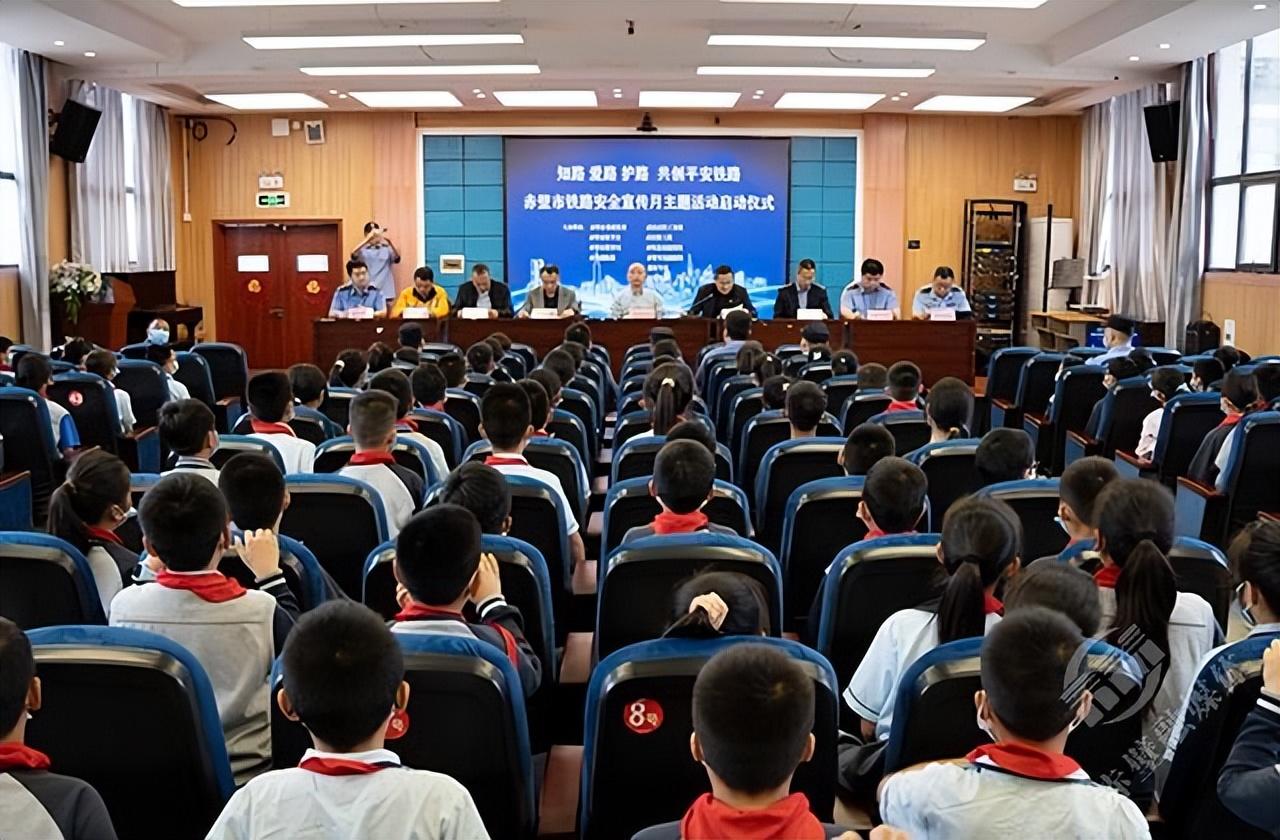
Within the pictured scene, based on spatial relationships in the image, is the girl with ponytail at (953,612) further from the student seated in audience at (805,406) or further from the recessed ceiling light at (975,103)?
the recessed ceiling light at (975,103)

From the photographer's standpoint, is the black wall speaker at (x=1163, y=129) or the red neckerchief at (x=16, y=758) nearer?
the red neckerchief at (x=16, y=758)

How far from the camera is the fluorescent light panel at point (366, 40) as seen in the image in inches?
390

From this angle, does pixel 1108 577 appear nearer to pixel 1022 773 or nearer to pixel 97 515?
pixel 1022 773

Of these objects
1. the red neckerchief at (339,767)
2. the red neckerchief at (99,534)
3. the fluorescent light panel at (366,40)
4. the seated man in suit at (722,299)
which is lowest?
the red neckerchief at (339,767)

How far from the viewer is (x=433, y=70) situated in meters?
11.4

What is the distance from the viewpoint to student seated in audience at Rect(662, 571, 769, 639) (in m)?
2.05

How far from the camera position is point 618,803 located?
2104mm

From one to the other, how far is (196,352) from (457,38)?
3248 millimetres

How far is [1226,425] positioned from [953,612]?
336cm

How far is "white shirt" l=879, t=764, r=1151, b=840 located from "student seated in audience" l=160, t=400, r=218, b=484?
2.93 m

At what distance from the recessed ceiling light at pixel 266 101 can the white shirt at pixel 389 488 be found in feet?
31.8

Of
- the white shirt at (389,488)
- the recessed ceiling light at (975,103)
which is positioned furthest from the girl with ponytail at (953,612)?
the recessed ceiling light at (975,103)

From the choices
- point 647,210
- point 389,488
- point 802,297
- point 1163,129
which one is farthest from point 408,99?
point 389,488

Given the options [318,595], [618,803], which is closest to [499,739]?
[618,803]
